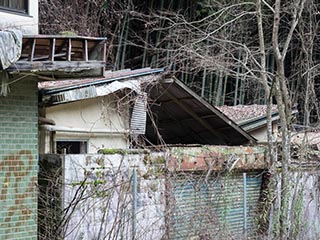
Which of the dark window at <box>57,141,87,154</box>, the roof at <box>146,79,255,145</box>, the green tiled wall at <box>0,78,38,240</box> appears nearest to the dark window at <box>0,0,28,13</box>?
the green tiled wall at <box>0,78,38,240</box>

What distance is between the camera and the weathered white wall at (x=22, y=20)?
706 centimetres

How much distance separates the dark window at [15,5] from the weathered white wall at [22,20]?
Answer: 0.07 m

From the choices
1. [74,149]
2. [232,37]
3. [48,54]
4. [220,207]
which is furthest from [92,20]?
[48,54]

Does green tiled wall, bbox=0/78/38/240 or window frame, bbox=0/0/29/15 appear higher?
window frame, bbox=0/0/29/15

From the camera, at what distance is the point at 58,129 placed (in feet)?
29.6

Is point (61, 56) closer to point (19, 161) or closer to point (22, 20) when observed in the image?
point (22, 20)

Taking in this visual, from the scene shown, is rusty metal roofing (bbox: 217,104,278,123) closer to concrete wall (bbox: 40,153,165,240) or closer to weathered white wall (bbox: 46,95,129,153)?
weathered white wall (bbox: 46,95,129,153)

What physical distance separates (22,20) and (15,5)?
263mm

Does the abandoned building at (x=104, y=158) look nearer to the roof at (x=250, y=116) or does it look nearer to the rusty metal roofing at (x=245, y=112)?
the roof at (x=250, y=116)

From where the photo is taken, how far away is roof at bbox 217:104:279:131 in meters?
14.0

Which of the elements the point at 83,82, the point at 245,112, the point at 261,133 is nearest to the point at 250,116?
the point at 261,133

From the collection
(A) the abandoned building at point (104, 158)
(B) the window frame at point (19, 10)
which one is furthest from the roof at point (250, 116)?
(B) the window frame at point (19, 10)

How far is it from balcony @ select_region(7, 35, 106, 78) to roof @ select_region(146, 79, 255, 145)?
12.6ft

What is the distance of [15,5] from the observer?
7.41 m
